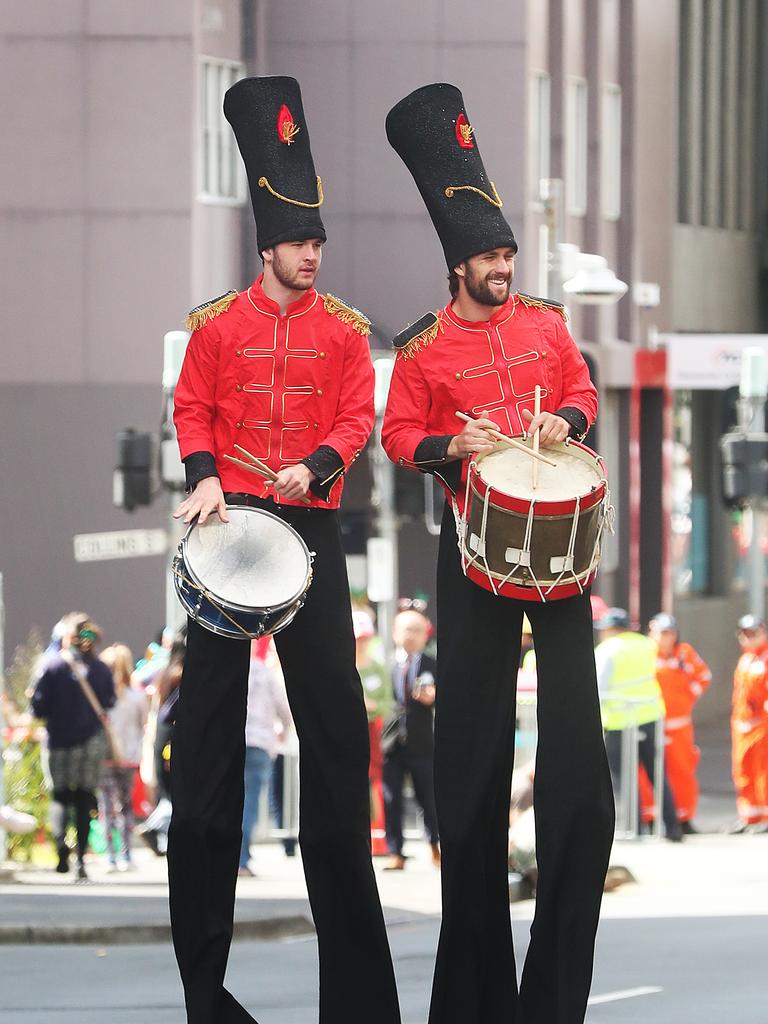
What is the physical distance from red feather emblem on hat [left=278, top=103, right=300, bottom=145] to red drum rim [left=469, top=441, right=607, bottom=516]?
3.51 ft

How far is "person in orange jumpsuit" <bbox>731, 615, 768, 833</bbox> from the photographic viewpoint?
67.5 ft

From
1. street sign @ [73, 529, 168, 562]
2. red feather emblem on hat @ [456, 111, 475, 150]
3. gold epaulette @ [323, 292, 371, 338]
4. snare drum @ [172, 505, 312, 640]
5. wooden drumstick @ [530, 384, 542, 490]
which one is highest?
red feather emblem on hat @ [456, 111, 475, 150]

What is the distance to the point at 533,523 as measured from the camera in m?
6.55

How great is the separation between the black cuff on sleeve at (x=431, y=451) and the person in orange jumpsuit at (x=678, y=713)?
13.5m

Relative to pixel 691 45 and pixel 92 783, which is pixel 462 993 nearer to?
pixel 92 783

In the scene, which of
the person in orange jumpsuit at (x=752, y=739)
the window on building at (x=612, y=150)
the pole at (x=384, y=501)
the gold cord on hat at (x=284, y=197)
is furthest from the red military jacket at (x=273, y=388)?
the window on building at (x=612, y=150)

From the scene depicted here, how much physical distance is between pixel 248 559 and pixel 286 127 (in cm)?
119

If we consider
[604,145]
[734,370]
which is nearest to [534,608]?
[734,370]

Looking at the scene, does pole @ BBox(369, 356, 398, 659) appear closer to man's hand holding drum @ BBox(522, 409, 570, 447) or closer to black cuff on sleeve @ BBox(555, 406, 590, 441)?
black cuff on sleeve @ BBox(555, 406, 590, 441)

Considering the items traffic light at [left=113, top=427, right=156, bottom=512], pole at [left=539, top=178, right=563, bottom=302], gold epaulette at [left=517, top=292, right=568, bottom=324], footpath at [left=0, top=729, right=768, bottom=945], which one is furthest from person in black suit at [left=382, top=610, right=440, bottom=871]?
gold epaulette at [left=517, top=292, right=568, bottom=324]

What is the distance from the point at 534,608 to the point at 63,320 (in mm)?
20348

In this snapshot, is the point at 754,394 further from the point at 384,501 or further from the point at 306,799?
the point at 306,799

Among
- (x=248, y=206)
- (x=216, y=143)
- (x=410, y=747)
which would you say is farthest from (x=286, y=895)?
(x=216, y=143)

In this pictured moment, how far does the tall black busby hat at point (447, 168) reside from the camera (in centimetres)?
691
